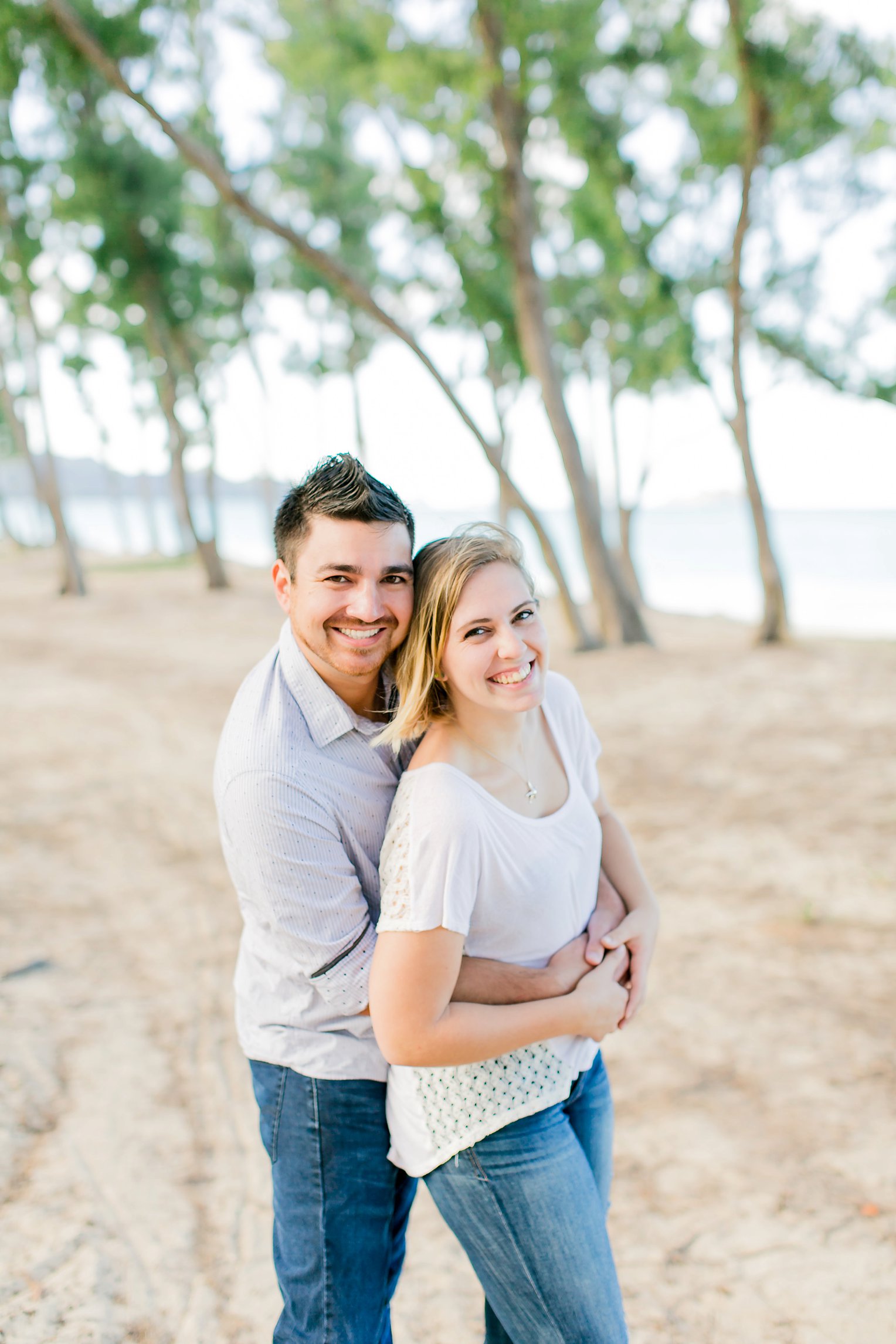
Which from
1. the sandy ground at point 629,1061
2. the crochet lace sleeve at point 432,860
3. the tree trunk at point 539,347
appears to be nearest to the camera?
the crochet lace sleeve at point 432,860

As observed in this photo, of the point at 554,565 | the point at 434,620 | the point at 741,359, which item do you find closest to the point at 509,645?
the point at 434,620

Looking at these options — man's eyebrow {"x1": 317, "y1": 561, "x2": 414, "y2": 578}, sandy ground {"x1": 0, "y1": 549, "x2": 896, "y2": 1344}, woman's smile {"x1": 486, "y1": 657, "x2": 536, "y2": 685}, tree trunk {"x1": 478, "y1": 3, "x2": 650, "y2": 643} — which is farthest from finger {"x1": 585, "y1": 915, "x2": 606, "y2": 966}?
tree trunk {"x1": 478, "y1": 3, "x2": 650, "y2": 643}

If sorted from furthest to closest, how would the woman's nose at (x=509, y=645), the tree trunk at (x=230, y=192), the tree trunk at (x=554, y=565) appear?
the tree trunk at (x=554, y=565)
the tree trunk at (x=230, y=192)
the woman's nose at (x=509, y=645)

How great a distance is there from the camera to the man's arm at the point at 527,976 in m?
1.72

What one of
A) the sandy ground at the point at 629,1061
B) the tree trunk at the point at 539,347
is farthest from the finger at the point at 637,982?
the tree trunk at the point at 539,347

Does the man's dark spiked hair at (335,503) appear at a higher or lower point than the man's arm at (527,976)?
higher

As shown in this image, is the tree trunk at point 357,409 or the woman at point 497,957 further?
the tree trunk at point 357,409

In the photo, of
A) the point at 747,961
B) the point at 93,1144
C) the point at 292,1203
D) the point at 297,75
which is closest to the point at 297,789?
the point at 292,1203

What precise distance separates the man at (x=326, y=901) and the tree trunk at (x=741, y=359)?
30.8 feet

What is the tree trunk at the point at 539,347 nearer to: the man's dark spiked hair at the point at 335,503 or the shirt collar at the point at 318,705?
the man's dark spiked hair at the point at 335,503

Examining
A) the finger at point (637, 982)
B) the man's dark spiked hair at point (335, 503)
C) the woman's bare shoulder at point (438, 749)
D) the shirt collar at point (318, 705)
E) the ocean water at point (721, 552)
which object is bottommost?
the ocean water at point (721, 552)

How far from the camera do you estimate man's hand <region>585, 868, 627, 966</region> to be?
189cm

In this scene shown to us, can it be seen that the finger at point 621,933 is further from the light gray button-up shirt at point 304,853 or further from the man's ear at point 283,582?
the man's ear at point 283,582

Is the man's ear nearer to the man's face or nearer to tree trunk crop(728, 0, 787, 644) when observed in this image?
the man's face
